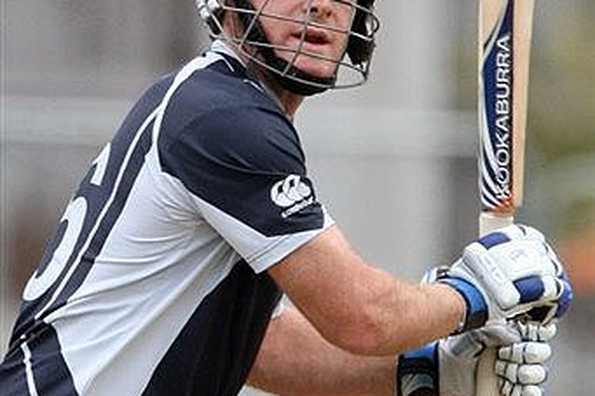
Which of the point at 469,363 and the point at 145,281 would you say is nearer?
the point at 145,281

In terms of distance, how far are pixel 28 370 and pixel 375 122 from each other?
336 cm

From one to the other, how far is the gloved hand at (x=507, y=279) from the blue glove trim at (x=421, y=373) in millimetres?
229

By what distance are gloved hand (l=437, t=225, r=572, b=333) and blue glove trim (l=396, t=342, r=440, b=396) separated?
23 cm

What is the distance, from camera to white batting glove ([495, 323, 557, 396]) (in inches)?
135

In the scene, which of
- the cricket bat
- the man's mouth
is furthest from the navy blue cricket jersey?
the cricket bat

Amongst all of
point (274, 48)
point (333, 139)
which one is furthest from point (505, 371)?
point (333, 139)

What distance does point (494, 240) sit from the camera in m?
3.36

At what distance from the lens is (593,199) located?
6500mm

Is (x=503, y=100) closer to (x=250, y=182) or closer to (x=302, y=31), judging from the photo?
(x=302, y=31)

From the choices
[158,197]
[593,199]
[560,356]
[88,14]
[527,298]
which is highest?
[158,197]

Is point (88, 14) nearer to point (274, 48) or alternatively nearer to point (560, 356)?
point (560, 356)

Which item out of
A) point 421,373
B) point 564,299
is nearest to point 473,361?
point 421,373

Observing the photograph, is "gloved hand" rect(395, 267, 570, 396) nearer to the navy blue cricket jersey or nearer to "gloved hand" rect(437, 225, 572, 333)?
"gloved hand" rect(437, 225, 572, 333)

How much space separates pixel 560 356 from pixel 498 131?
3184 mm
